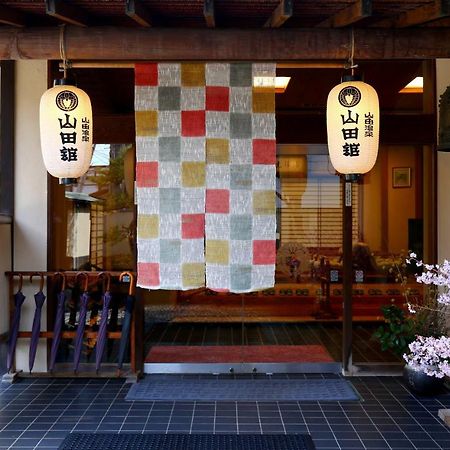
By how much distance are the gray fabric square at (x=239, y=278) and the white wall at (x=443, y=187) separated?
307 cm

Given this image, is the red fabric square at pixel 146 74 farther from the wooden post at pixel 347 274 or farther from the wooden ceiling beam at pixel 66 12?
the wooden post at pixel 347 274

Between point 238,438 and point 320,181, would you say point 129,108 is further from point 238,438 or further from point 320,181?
point 238,438

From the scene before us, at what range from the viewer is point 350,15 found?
5.05m

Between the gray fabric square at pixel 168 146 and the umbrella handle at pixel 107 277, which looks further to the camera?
the umbrella handle at pixel 107 277

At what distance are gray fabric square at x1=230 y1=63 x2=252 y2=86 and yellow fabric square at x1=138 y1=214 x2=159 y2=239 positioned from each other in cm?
183

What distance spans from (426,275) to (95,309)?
4479 mm

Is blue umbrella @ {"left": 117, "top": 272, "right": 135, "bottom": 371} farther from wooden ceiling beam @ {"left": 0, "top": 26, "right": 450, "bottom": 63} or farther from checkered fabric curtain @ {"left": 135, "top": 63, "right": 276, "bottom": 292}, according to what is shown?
wooden ceiling beam @ {"left": 0, "top": 26, "right": 450, "bottom": 63}

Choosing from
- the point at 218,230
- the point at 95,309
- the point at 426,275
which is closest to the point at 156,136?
the point at 218,230

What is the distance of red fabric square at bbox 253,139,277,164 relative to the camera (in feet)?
19.5

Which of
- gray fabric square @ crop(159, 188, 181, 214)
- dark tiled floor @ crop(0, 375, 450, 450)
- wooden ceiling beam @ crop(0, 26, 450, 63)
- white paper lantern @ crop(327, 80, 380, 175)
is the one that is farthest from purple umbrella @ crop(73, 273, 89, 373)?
white paper lantern @ crop(327, 80, 380, 175)

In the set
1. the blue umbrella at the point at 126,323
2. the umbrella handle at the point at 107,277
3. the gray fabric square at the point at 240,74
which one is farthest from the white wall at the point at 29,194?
the gray fabric square at the point at 240,74

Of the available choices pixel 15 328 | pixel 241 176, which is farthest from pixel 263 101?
pixel 15 328

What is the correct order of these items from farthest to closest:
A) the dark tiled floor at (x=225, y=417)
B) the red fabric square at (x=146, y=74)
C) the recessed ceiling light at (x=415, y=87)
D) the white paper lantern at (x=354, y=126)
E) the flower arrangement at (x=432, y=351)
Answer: the recessed ceiling light at (x=415, y=87), the red fabric square at (x=146, y=74), the dark tiled floor at (x=225, y=417), the white paper lantern at (x=354, y=126), the flower arrangement at (x=432, y=351)

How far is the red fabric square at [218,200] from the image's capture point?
5.95 m
